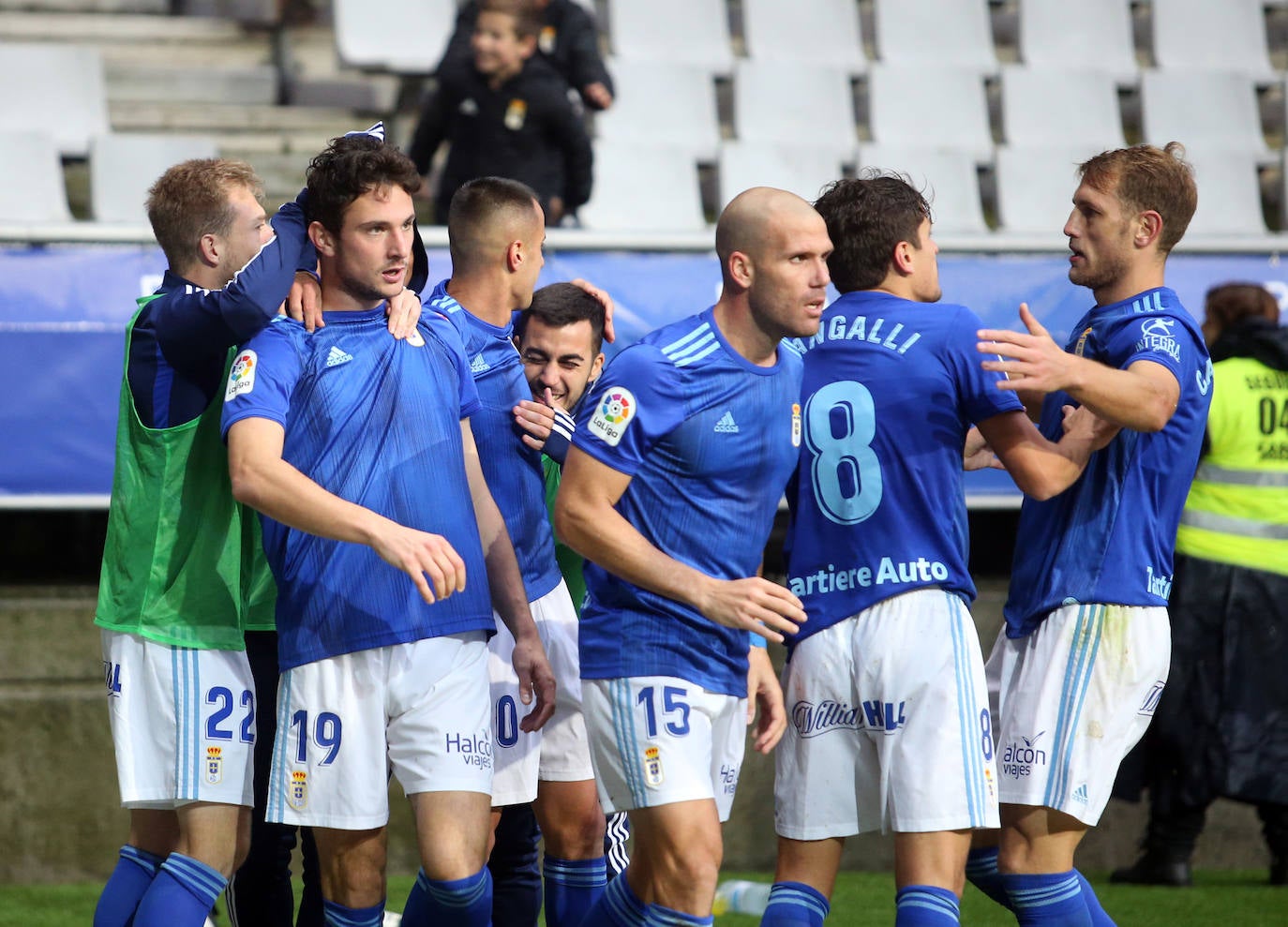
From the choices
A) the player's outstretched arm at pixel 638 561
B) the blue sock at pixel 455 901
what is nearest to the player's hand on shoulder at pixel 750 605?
the player's outstretched arm at pixel 638 561

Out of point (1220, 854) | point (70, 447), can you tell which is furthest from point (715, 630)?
point (1220, 854)

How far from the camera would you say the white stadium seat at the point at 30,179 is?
7449 millimetres

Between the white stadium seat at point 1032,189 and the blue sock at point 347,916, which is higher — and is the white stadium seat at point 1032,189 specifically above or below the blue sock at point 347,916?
above

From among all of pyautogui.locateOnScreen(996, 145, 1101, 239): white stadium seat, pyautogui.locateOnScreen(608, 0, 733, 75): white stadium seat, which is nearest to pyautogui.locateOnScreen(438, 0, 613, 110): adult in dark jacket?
pyautogui.locateOnScreen(608, 0, 733, 75): white stadium seat

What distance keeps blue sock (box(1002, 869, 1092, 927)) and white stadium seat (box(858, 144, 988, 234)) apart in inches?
212

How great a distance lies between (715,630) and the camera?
3750 mm

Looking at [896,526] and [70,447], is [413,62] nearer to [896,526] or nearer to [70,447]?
[70,447]

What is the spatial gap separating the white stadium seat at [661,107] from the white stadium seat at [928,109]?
1037 millimetres

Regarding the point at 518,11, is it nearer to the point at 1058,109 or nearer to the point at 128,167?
the point at 128,167

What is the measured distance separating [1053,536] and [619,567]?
1205 mm

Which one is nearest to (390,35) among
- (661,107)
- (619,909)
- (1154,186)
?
(661,107)

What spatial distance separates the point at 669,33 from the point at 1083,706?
6653mm

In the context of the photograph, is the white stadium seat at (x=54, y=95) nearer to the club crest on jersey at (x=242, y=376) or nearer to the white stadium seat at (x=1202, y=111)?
the club crest on jersey at (x=242, y=376)

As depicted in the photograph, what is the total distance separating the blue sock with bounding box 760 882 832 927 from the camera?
377cm
